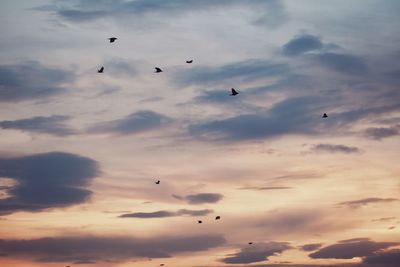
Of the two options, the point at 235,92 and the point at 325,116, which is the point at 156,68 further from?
the point at 325,116

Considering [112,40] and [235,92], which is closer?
[112,40]

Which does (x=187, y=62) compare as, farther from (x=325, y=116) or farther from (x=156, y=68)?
Result: (x=325, y=116)

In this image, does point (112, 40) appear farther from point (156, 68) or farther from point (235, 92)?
point (235, 92)

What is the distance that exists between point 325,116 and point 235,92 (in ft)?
48.6

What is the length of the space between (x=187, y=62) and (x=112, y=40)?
11.3m

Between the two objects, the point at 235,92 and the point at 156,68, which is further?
the point at 235,92

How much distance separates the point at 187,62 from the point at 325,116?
24.2m

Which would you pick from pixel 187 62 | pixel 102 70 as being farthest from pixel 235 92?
pixel 102 70

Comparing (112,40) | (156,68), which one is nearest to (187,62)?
(156,68)

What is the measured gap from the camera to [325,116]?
103250mm

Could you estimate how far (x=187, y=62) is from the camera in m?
94.1

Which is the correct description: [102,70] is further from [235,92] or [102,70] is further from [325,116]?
[325,116]

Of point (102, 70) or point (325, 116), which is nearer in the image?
point (102, 70)

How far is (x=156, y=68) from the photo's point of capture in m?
93.0
